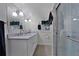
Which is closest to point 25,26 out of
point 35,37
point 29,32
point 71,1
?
point 29,32

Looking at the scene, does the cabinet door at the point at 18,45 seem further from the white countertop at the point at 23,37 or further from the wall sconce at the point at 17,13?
the wall sconce at the point at 17,13

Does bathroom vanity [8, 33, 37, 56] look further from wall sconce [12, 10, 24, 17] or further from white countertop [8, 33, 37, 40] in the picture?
wall sconce [12, 10, 24, 17]

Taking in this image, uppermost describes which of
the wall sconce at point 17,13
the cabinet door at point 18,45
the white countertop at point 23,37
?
the wall sconce at point 17,13

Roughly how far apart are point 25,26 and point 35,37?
25cm

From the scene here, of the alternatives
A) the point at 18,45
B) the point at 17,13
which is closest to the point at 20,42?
the point at 18,45

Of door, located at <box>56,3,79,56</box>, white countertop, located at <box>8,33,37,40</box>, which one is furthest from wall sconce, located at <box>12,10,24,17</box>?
door, located at <box>56,3,79,56</box>

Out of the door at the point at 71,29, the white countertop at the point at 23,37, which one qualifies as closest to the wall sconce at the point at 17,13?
the white countertop at the point at 23,37

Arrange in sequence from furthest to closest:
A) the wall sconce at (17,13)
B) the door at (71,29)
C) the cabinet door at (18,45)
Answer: the wall sconce at (17,13)
the cabinet door at (18,45)
the door at (71,29)

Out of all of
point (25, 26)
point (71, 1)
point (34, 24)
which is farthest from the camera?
point (25, 26)

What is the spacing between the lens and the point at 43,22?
1787 millimetres

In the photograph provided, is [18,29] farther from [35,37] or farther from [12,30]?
[35,37]

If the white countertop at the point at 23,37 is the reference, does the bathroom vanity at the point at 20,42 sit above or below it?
below

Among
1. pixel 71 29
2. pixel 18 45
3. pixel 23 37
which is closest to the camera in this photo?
pixel 71 29

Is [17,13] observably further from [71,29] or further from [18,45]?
[71,29]
